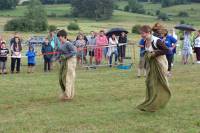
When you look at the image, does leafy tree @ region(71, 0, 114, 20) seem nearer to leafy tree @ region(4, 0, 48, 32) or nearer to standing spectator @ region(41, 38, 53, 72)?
leafy tree @ region(4, 0, 48, 32)

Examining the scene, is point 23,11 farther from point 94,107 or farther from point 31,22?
point 94,107

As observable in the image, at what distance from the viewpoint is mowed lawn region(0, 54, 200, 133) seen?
34.9ft

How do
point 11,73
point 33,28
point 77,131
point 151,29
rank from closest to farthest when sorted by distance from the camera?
point 77,131 < point 151,29 < point 11,73 < point 33,28

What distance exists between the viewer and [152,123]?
1094 centimetres

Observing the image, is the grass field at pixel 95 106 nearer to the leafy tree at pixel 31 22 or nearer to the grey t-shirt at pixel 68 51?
the grey t-shirt at pixel 68 51

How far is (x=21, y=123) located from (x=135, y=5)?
107654 mm

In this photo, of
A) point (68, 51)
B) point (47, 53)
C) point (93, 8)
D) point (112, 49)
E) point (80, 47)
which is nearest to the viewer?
point (68, 51)

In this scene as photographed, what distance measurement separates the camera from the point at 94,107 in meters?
13.2

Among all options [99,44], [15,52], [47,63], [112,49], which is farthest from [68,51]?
[112,49]

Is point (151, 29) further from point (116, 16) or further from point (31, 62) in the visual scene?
point (116, 16)

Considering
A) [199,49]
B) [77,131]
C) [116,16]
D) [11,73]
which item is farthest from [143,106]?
[116,16]

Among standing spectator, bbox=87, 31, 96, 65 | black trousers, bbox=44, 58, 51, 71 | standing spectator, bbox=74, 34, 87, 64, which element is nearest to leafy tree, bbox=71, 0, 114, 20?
standing spectator, bbox=87, 31, 96, 65

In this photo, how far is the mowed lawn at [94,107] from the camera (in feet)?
34.9

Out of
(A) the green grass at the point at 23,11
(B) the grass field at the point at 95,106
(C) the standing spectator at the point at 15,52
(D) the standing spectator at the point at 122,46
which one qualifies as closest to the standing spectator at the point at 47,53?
(C) the standing spectator at the point at 15,52
